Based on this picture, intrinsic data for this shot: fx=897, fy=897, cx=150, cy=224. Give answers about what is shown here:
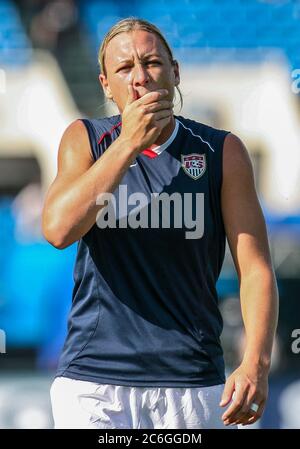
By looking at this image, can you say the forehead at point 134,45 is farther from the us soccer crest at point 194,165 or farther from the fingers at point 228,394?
the fingers at point 228,394

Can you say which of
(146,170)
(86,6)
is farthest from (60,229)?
(86,6)

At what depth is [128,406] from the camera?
2391 mm

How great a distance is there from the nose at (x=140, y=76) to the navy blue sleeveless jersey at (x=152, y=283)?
0.21m

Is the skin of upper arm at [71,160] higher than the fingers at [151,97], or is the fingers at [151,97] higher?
the fingers at [151,97]

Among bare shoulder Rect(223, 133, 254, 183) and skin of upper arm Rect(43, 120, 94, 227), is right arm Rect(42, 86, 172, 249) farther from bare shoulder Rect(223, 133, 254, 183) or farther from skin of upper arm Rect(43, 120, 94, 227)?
bare shoulder Rect(223, 133, 254, 183)

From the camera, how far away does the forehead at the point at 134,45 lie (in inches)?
96.0

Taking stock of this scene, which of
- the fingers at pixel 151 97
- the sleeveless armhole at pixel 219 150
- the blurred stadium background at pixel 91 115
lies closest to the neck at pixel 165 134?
the sleeveless armhole at pixel 219 150

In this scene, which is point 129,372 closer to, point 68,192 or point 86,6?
point 68,192

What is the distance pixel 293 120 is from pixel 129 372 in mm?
3301

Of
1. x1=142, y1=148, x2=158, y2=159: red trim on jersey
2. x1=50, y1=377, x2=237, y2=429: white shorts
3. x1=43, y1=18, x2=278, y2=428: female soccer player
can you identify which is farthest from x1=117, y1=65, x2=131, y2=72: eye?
x1=50, y1=377, x2=237, y2=429: white shorts

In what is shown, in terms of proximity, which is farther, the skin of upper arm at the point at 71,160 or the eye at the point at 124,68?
the eye at the point at 124,68

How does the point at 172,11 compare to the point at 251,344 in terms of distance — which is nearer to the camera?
the point at 251,344

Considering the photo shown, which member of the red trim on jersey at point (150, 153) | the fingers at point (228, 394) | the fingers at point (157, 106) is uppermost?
the fingers at point (157, 106)

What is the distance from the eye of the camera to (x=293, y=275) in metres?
5.33
